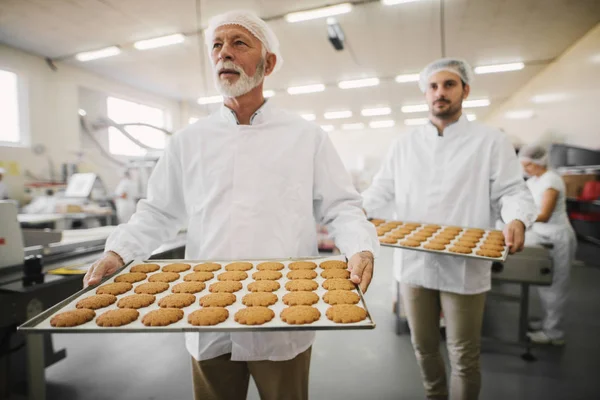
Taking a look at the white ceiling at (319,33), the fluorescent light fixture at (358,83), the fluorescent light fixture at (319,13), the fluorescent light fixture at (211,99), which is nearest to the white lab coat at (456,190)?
the fluorescent light fixture at (319,13)

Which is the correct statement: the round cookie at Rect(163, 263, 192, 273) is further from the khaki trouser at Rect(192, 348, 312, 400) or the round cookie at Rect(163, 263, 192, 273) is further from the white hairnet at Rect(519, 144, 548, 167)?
the white hairnet at Rect(519, 144, 548, 167)

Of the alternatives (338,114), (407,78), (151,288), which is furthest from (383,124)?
(151,288)

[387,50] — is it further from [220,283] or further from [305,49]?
[220,283]

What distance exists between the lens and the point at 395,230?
1854mm

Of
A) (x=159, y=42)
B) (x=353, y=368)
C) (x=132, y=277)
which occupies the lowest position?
(x=353, y=368)

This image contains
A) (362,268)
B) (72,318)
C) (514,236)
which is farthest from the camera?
(514,236)

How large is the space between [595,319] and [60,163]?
892cm

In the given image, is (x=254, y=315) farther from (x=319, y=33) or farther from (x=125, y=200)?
(x=125, y=200)

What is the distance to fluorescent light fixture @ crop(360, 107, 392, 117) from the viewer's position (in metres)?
11.5

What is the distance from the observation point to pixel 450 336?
1.53 metres

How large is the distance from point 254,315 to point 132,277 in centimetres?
57

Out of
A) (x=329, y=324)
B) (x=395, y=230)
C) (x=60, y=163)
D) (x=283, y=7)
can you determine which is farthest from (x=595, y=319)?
(x=60, y=163)

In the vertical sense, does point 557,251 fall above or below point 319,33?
below

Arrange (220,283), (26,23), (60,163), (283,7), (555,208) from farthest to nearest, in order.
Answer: (60,163) < (26,23) < (283,7) < (555,208) < (220,283)
